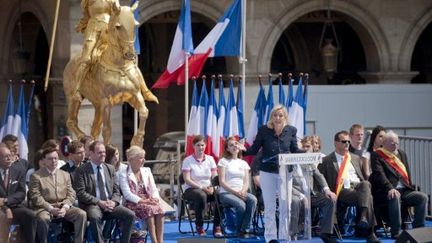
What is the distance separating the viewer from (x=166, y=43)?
3309cm

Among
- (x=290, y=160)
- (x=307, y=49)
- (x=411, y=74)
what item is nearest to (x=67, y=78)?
(x=290, y=160)

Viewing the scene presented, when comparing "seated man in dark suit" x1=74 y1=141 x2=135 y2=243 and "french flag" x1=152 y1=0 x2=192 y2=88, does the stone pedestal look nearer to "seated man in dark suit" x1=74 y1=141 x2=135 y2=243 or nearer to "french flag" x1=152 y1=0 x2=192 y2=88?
"french flag" x1=152 y1=0 x2=192 y2=88

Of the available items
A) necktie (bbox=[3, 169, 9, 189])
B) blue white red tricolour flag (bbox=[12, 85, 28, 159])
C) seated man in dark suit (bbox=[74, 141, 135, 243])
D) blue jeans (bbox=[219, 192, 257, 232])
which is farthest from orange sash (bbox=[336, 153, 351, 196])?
blue white red tricolour flag (bbox=[12, 85, 28, 159])

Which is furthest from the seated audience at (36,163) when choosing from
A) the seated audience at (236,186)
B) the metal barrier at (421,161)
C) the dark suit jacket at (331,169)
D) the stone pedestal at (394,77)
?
the stone pedestal at (394,77)

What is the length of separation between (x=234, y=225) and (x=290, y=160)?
2.49 meters

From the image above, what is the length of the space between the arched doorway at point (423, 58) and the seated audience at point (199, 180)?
41.2ft

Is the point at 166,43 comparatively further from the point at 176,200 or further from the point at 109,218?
the point at 109,218

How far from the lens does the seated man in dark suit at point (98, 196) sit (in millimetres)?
19078

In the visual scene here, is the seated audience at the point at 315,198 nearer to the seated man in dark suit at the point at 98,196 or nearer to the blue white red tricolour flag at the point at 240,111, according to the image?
the seated man in dark suit at the point at 98,196

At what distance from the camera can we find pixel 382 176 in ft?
67.9

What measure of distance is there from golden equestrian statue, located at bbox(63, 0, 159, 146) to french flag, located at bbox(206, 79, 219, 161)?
2.19m

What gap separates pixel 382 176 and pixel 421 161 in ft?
9.00

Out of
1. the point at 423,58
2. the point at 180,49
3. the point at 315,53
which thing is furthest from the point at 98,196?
the point at 423,58

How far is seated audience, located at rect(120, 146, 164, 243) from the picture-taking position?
19.6 meters
